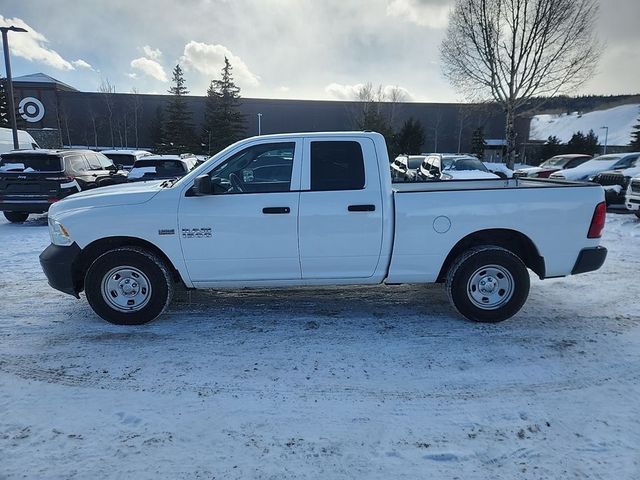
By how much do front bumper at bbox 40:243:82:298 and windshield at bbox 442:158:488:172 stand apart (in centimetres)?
1498

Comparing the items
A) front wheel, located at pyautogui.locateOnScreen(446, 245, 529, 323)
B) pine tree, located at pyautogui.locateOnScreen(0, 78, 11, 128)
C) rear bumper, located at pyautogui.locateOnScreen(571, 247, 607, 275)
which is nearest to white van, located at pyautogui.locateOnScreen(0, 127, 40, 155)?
front wheel, located at pyautogui.locateOnScreen(446, 245, 529, 323)

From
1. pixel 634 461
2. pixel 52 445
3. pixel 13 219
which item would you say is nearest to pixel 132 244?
pixel 52 445

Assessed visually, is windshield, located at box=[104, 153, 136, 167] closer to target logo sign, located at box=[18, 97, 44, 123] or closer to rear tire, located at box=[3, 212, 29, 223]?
rear tire, located at box=[3, 212, 29, 223]

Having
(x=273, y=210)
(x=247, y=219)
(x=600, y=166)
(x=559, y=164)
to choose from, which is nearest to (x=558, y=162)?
(x=559, y=164)

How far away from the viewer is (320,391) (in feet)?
11.4

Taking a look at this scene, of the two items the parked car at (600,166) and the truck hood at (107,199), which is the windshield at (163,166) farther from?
the parked car at (600,166)

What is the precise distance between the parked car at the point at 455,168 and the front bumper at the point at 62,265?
44.0 ft

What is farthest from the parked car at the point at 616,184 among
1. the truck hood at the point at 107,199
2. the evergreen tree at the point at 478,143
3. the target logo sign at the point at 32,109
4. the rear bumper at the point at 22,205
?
the target logo sign at the point at 32,109

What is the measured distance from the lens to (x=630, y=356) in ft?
13.4

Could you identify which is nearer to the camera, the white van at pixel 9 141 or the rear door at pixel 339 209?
the rear door at pixel 339 209

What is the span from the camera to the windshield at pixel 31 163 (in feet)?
35.5

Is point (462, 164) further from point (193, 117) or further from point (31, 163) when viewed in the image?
point (193, 117)

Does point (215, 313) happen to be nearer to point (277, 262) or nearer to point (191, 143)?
point (277, 262)

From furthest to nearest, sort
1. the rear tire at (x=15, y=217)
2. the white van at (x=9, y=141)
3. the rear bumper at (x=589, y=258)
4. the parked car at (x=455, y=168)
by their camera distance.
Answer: the white van at (x=9, y=141)
the parked car at (x=455, y=168)
the rear tire at (x=15, y=217)
the rear bumper at (x=589, y=258)
